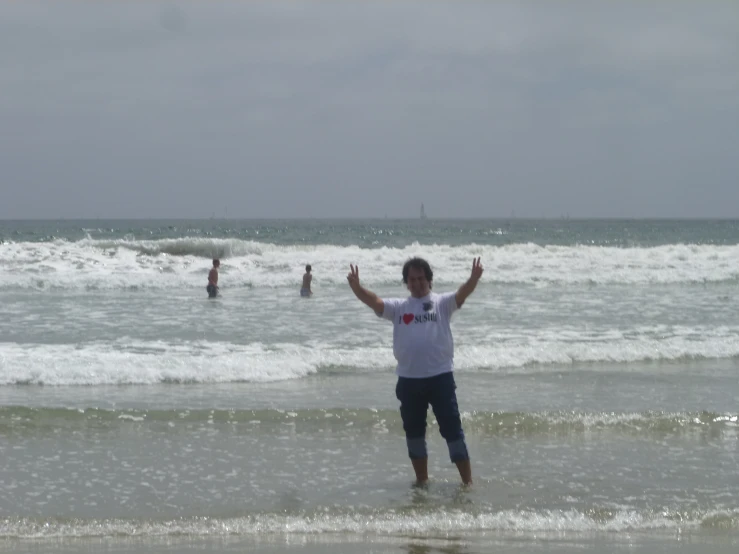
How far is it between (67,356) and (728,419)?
27.4ft

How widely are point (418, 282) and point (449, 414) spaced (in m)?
0.95

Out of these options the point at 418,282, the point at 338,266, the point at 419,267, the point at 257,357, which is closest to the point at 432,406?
the point at 418,282

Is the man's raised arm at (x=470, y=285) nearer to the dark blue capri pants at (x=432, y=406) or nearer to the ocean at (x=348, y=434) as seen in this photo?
the dark blue capri pants at (x=432, y=406)

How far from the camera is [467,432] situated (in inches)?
323

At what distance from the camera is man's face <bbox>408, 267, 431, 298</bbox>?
616 centimetres

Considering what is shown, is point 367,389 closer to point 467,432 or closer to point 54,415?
point 467,432

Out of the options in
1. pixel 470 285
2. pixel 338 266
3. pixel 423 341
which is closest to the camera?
pixel 470 285

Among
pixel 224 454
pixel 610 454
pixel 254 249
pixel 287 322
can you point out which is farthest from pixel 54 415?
pixel 254 249

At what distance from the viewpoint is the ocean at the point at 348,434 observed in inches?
222

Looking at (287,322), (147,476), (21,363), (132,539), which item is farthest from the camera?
(287,322)

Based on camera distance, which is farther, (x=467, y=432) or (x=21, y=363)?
(x=21, y=363)

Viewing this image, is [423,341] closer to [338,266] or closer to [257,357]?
[257,357]

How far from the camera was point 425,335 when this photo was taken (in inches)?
241

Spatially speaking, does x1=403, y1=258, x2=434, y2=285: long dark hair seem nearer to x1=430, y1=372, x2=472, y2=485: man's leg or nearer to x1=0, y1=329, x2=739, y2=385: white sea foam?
x1=430, y1=372, x2=472, y2=485: man's leg
